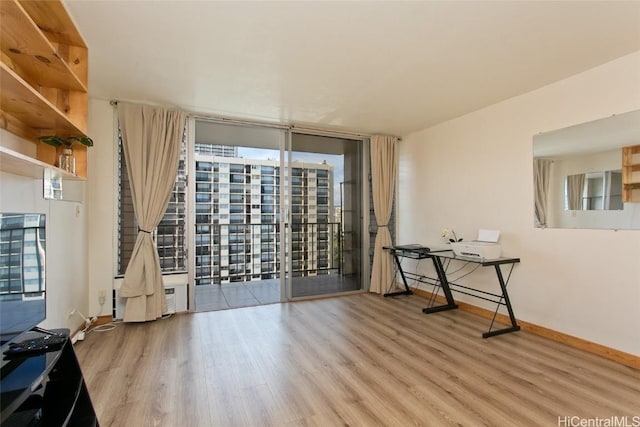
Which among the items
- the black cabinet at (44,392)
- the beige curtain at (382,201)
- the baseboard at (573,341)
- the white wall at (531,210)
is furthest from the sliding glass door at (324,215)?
the black cabinet at (44,392)

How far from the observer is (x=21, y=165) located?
1.59 metres

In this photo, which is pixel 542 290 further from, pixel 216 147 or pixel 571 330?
pixel 216 147

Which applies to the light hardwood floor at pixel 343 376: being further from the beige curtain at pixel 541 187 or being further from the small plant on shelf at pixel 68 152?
the small plant on shelf at pixel 68 152

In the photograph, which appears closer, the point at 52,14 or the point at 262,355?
the point at 52,14

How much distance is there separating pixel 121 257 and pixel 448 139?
162 inches

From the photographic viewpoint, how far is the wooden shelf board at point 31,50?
4.32 feet

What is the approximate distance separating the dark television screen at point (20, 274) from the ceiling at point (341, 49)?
132 centimetres

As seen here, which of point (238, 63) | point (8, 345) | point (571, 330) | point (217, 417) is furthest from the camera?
point (571, 330)

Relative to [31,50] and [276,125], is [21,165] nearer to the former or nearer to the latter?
[31,50]

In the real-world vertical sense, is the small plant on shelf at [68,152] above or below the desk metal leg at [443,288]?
above

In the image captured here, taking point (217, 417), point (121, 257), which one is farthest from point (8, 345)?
point (121, 257)

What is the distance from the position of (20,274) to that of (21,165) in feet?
1.85

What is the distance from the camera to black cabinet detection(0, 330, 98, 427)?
1.10 meters

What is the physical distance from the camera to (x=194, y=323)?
3.23 metres
